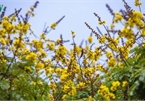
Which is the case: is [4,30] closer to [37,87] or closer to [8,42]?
[8,42]

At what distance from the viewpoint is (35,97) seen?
3479 mm

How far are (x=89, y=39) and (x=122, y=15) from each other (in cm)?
84

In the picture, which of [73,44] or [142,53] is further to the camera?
[73,44]

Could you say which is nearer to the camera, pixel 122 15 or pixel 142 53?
pixel 142 53

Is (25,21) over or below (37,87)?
over

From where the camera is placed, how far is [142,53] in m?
3.52

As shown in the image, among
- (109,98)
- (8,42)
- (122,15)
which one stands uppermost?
(122,15)

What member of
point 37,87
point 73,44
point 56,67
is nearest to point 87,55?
point 73,44

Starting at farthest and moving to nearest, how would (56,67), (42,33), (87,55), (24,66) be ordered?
(56,67), (87,55), (42,33), (24,66)

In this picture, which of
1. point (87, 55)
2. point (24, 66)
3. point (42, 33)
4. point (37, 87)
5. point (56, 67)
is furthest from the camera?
point (56, 67)

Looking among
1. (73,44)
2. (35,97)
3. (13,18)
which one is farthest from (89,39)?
(35,97)

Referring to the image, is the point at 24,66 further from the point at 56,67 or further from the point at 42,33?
the point at 56,67

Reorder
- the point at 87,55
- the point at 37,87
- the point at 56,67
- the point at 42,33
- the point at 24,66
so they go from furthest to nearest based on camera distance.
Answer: the point at 56,67, the point at 87,55, the point at 42,33, the point at 37,87, the point at 24,66

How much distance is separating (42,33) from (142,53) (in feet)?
4.36
